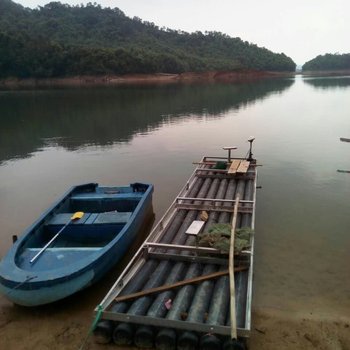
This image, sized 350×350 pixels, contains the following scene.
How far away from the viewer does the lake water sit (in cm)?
960

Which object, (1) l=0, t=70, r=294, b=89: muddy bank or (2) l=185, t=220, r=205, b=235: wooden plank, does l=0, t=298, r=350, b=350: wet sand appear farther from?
(1) l=0, t=70, r=294, b=89: muddy bank

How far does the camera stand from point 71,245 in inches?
418

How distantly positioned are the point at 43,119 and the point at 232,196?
29.6m

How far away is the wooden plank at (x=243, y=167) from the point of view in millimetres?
14445

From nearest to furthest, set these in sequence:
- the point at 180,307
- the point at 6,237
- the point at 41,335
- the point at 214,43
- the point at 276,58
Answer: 1. the point at 180,307
2. the point at 41,335
3. the point at 6,237
4. the point at 276,58
5. the point at 214,43

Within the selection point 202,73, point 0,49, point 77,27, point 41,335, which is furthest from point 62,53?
point 41,335

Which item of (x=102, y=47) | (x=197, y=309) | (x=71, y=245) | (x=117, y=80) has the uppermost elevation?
(x=102, y=47)

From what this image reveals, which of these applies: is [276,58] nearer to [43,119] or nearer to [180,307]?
[43,119]

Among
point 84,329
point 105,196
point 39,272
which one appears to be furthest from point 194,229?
point 105,196

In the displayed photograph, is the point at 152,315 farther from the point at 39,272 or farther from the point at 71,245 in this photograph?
the point at 71,245

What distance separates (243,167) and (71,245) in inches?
312

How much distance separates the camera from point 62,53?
93.7m

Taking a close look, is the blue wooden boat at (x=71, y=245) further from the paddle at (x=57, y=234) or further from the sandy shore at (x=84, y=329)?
the sandy shore at (x=84, y=329)

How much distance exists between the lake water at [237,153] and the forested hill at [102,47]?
56147 millimetres
